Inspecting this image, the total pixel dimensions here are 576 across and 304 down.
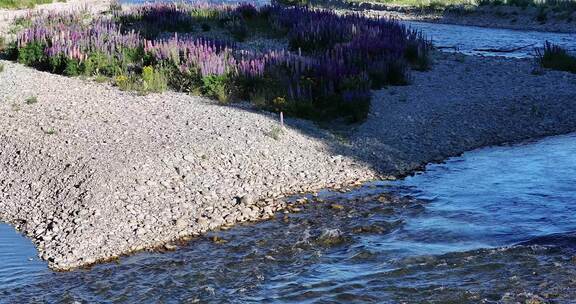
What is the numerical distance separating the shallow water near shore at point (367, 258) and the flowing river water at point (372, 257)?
1 centimetres

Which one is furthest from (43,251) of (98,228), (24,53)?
(24,53)

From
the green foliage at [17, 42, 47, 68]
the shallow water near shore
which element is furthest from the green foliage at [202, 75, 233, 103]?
the shallow water near shore

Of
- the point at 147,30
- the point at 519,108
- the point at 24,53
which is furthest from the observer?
the point at 147,30

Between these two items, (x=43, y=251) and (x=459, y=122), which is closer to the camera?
(x=43, y=251)

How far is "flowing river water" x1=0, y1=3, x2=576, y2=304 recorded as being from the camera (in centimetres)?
743

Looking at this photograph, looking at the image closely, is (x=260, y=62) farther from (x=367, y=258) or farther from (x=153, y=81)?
(x=367, y=258)

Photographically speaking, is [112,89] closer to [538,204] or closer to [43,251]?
[43,251]

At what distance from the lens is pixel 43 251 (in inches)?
342

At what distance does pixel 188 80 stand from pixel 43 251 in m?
7.45

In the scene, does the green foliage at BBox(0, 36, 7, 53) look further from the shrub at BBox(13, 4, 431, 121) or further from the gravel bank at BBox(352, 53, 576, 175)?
the gravel bank at BBox(352, 53, 576, 175)

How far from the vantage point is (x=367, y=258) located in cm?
837

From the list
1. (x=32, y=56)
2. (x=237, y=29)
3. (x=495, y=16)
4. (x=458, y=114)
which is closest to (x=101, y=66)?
(x=32, y=56)

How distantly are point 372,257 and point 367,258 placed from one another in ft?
0.20

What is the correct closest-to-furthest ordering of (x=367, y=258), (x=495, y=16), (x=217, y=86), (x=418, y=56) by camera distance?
1. (x=367, y=258)
2. (x=217, y=86)
3. (x=418, y=56)
4. (x=495, y=16)
